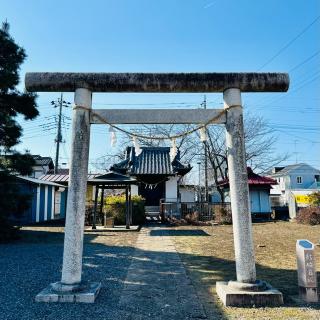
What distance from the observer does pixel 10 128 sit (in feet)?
38.6

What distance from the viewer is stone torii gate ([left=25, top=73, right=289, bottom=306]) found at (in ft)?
16.0

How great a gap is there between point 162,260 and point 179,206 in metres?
12.0

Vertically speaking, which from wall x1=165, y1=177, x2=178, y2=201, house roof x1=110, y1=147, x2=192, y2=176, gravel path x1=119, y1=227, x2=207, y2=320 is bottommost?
gravel path x1=119, y1=227, x2=207, y2=320

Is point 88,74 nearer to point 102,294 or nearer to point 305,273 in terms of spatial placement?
point 102,294

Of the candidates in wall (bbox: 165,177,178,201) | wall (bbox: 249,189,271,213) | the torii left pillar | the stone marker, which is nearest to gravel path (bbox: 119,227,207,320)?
the torii left pillar

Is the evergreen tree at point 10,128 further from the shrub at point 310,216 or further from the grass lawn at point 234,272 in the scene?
the shrub at point 310,216

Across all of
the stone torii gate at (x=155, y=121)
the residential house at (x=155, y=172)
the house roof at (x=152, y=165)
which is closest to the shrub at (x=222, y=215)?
the residential house at (x=155, y=172)

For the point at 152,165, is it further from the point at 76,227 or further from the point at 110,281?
the point at 76,227

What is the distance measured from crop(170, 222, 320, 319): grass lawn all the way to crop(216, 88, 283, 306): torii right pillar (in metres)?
0.19

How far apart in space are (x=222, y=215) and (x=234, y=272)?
1320 centimetres

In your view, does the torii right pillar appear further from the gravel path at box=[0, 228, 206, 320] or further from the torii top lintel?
the gravel path at box=[0, 228, 206, 320]

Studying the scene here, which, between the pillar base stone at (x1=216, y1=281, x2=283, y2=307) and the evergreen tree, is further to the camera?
the evergreen tree

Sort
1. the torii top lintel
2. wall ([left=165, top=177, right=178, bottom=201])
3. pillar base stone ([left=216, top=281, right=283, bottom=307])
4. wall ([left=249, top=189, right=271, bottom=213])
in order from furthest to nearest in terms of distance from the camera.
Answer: wall ([left=249, top=189, right=271, bottom=213]) → wall ([left=165, top=177, right=178, bottom=201]) → the torii top lintel → pillar base stone ([left=216, top=281, right=283, bottom=307])

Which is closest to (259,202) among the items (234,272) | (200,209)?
(200,209)
